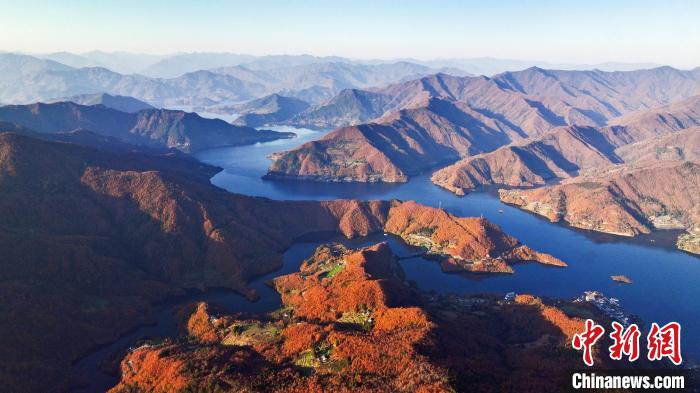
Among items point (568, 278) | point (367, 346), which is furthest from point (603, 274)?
point (367, 346)

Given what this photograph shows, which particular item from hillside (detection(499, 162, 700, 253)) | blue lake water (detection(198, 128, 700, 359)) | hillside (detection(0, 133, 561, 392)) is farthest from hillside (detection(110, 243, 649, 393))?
hillside (detection(499, 162, 700, 253))

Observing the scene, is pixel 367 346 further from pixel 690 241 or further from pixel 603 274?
pixel 690 241

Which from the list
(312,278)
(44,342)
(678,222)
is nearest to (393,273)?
(312,278)

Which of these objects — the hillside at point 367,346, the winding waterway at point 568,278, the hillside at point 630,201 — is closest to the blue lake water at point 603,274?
the winding waterway at point 568,278

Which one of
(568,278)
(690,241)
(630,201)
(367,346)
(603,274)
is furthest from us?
(630,201)

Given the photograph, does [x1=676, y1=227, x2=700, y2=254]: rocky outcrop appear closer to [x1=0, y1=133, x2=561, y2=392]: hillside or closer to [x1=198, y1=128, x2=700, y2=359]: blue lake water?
[x1=198, y1=128, x2=700, y2=359]: blue lake water

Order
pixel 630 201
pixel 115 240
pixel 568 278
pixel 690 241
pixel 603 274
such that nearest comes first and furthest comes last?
pixel 115 240 → pixel 568 278 → pixel 603 274 → pixel 690 241 → pixel 630 201

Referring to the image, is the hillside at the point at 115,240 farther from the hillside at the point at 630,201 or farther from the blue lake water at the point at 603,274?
the hillside at the point at 630,201

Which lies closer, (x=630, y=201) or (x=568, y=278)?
(x=568, y=278)

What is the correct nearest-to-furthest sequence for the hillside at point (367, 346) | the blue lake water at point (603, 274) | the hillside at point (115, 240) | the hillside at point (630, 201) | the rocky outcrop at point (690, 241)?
the hillside at point (367, 346), the hillside at point (115, 240), the blue lake water at point (603, 274), the rocky outcrop at point (690, 241), the hillside at point (630, 201)

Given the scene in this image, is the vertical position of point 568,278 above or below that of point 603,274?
above

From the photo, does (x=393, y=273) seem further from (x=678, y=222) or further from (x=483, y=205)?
(x=678, y=222)
